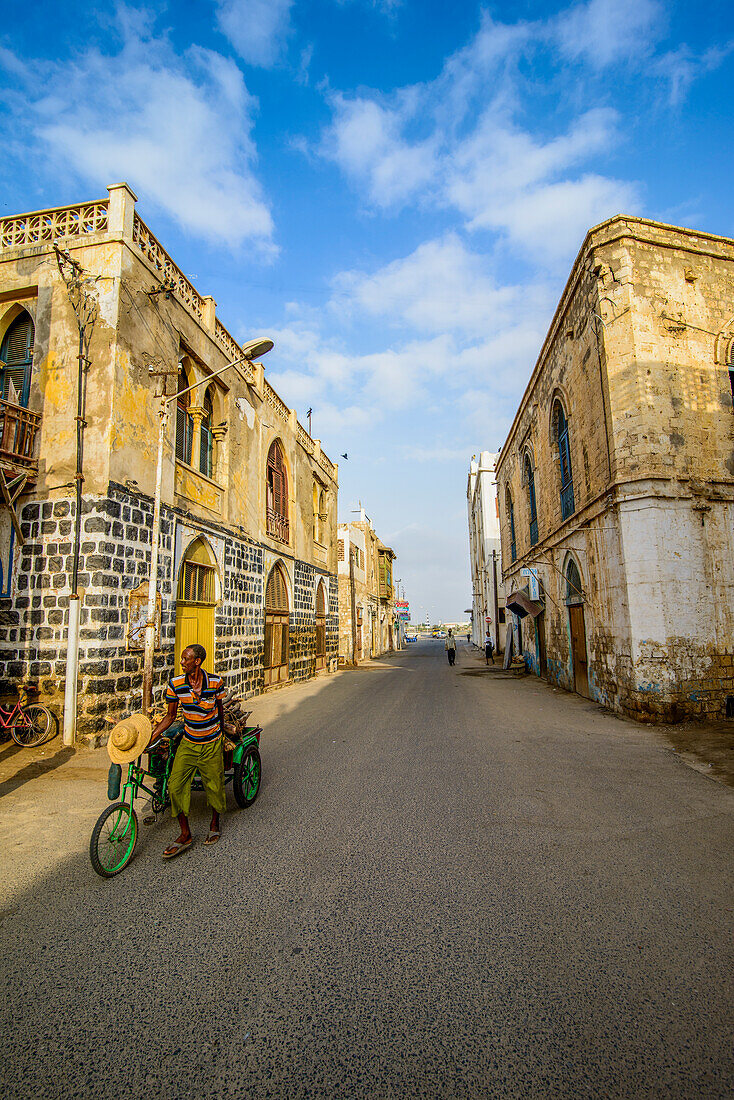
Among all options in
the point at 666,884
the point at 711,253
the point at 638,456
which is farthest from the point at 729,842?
the point at 711,253

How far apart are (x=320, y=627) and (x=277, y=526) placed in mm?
6054

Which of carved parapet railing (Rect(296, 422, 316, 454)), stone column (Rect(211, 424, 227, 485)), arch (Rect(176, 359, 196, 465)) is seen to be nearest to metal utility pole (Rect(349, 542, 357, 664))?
carved parapet railing (Rect(296, 422, 316, 454))

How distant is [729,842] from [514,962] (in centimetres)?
269

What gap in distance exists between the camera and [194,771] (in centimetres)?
445

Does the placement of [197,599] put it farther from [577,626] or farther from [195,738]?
[577,626]

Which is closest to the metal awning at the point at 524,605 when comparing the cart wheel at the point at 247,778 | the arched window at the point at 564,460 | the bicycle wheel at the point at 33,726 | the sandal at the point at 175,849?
the arched window at the point at 564,460

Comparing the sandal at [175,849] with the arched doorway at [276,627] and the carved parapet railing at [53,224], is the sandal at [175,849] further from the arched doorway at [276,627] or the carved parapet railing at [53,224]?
the arched doorway at [276,627]

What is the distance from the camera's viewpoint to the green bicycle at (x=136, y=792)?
3883mm

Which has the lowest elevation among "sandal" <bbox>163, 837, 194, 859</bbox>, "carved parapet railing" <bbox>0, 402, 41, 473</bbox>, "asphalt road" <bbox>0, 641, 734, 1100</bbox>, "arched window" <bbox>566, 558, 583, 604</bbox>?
"asphalt road" <bbox>0, 641, 734, 1100</bbox>

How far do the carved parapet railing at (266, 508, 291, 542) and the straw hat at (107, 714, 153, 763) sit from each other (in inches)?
443

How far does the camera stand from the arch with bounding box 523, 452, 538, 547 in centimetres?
1900

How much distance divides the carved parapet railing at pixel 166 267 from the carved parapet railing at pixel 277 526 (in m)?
5.75

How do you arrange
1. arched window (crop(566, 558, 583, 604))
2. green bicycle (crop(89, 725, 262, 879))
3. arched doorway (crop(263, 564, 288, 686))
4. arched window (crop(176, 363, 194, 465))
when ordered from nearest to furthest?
green bicycle (crop(89, 725, 262, 879))
arched window (crop(176, 363, 194, 465))
arched window (crop(566, 558, 583, 604))
arched doorway (crop(263, 564, 288, 686))

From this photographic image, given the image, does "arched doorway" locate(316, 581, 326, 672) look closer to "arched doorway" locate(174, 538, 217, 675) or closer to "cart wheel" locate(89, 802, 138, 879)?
"arched doorway" locate(174, 538, 217, 675)
